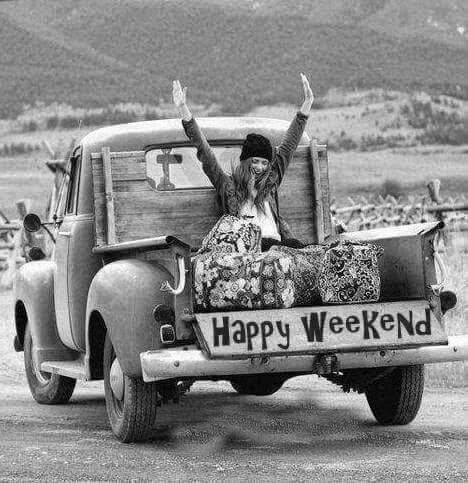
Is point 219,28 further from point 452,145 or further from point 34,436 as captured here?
point 34,436

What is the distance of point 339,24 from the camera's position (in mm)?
139750

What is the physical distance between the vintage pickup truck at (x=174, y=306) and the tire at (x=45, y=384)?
0.01m

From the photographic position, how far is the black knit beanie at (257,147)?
8.55 m

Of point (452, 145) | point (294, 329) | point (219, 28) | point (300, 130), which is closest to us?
point (294, 329)

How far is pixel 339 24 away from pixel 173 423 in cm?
13310

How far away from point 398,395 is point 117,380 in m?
1.72

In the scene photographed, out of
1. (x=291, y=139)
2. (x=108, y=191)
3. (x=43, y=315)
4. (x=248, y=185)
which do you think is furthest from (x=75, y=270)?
(x=291, y=139)

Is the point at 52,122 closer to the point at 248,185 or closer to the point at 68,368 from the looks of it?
the point at 68,368

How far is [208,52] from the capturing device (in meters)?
132

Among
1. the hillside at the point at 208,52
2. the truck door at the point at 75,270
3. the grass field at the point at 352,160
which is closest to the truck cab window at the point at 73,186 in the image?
the truck door at the point at 75,270

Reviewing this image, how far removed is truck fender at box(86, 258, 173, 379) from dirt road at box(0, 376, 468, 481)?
56 cm

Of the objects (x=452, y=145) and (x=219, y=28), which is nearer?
(x=452, y=145)

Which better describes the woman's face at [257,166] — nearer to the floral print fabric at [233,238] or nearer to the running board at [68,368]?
the floral print fabric at [233,238]

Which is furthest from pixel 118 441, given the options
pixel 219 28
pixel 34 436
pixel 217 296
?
pixel 219 28
